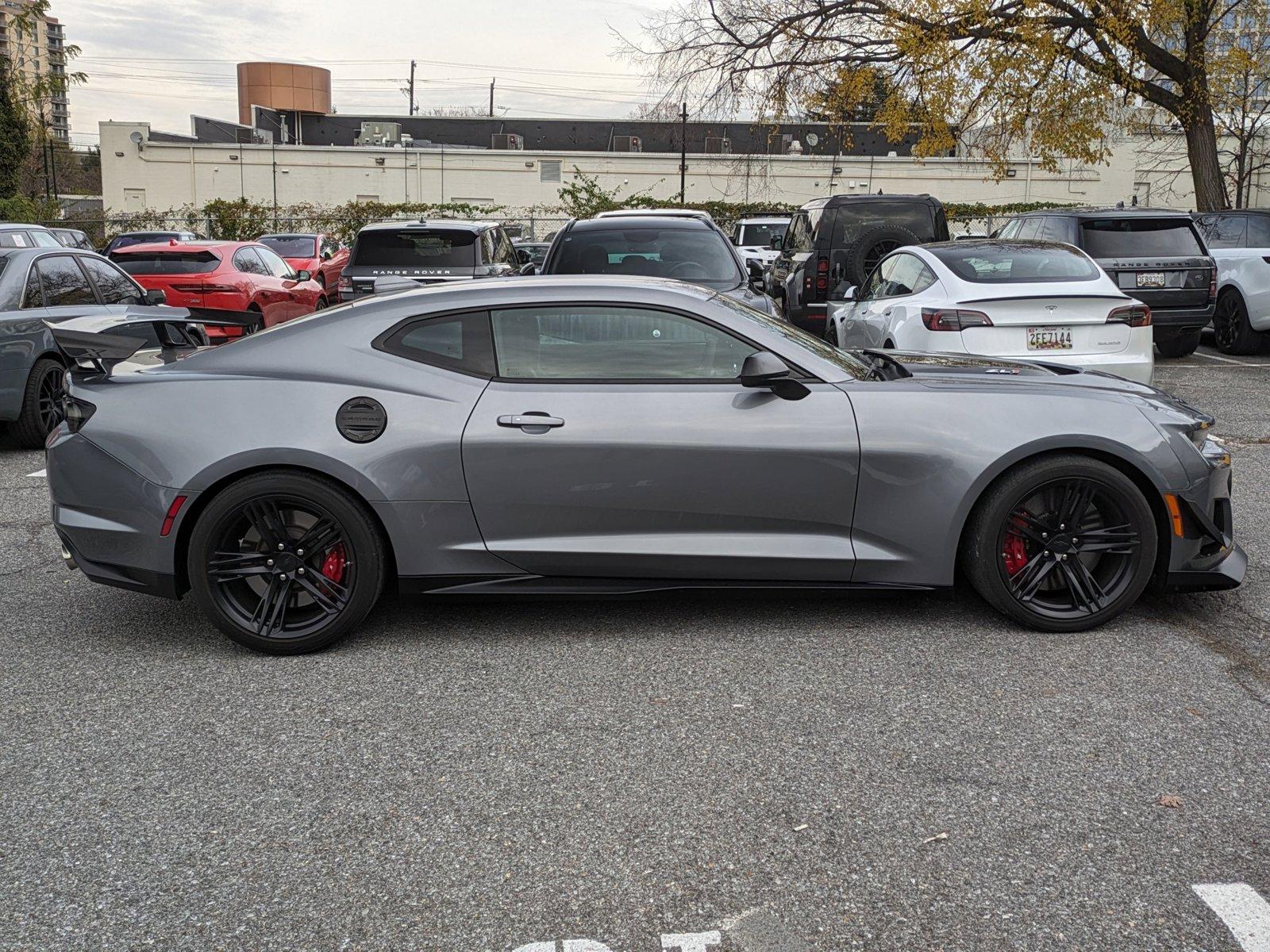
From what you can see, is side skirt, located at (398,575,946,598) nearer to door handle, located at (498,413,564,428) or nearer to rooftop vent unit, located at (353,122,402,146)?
door handle, located at (498,413,564,428)

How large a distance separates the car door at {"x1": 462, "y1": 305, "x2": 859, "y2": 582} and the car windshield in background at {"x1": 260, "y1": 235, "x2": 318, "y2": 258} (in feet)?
72.7

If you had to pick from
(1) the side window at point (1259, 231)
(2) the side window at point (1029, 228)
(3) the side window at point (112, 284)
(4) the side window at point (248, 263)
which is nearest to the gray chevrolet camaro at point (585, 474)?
(3) the side window at point (112, 284)

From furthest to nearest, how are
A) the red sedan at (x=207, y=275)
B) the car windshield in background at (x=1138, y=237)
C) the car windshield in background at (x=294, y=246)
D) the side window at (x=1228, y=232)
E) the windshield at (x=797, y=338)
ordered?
the car windshield in background at (x=294, y=246), the side window at (x=1228, y=232), the red sedan at (x=207, y=275), the car windshield in background at (x=1138, y=237), the windshield at (x=797, y=338)

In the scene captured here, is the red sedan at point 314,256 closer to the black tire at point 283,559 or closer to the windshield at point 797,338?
the windshield at point 797,338

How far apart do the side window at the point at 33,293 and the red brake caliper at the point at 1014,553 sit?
7.37 metres

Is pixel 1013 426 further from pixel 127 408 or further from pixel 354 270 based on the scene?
pixel 354 270

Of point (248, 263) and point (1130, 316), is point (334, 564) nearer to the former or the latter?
point (1130, 316)

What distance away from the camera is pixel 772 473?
4.52 meters

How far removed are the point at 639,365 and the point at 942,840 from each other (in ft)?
7.37

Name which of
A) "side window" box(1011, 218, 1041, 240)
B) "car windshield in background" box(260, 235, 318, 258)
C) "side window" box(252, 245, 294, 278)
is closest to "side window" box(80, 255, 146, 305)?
"side window" box(252, 245, 294, 278)

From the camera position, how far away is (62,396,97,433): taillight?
4602 mm

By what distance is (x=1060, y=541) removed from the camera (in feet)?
15.3

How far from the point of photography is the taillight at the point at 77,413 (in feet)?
15.1

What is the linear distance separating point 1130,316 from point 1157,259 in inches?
203
